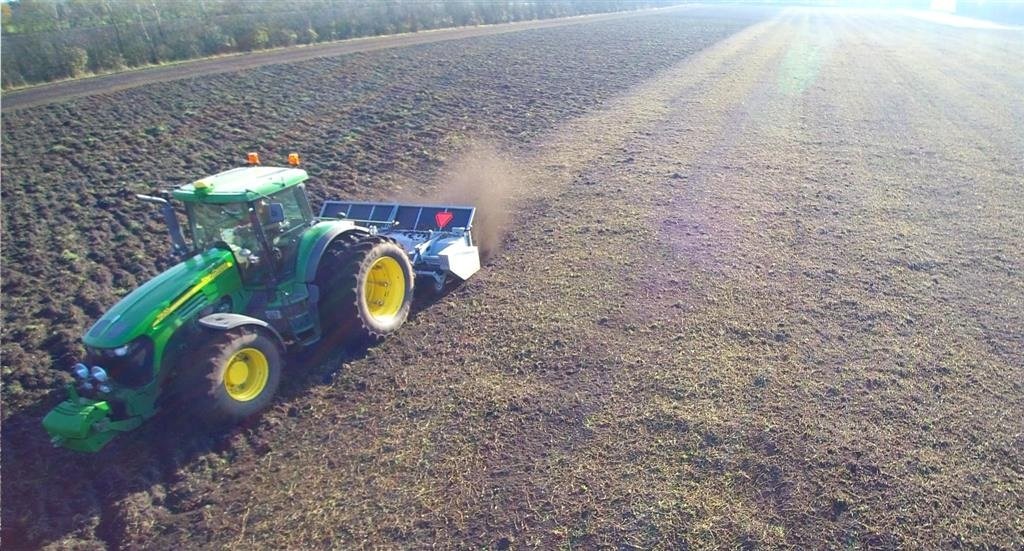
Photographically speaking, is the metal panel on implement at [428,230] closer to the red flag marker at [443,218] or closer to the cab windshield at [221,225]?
the red flag marker at [443,218]

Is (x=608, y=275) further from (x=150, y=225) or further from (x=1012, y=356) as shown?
(x=150, y=225)

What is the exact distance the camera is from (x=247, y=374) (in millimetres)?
5789

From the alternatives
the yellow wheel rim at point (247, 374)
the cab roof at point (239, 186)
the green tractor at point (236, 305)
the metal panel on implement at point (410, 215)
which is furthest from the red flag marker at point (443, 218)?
the yellow wheel rim at point (247, 374)

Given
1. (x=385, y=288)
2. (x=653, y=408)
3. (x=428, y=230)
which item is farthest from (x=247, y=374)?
(x=653, y=408)

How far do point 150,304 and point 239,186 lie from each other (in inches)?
55.8

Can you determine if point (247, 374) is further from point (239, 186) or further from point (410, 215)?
point (410, 215)

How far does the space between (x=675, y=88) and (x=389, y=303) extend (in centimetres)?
1647

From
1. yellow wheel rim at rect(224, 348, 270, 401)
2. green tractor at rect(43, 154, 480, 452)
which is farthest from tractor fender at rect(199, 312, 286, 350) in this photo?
yellow wheel rim at rect(224, 348, 270, 401)

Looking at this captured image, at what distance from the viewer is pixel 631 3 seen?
231ft

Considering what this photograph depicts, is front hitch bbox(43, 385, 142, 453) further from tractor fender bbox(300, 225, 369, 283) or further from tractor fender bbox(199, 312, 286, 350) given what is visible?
tractor fender bbox(300, 225, 369, 283)

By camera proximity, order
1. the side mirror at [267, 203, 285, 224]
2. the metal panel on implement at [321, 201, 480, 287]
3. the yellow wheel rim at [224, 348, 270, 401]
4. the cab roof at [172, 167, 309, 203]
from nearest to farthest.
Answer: the yellow wheel rim at [224, 348, 270, 401] → the cab roof at [172, 167, 309, 203] → the side mirror at [267, 203, 285, 224] → the metal panel on implement at [321, 201, 480, 287]

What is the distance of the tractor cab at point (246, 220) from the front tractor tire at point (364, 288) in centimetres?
45

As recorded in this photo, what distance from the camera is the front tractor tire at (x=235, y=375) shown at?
17.0 ft

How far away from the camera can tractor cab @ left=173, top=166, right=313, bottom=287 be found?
6.09 meters
